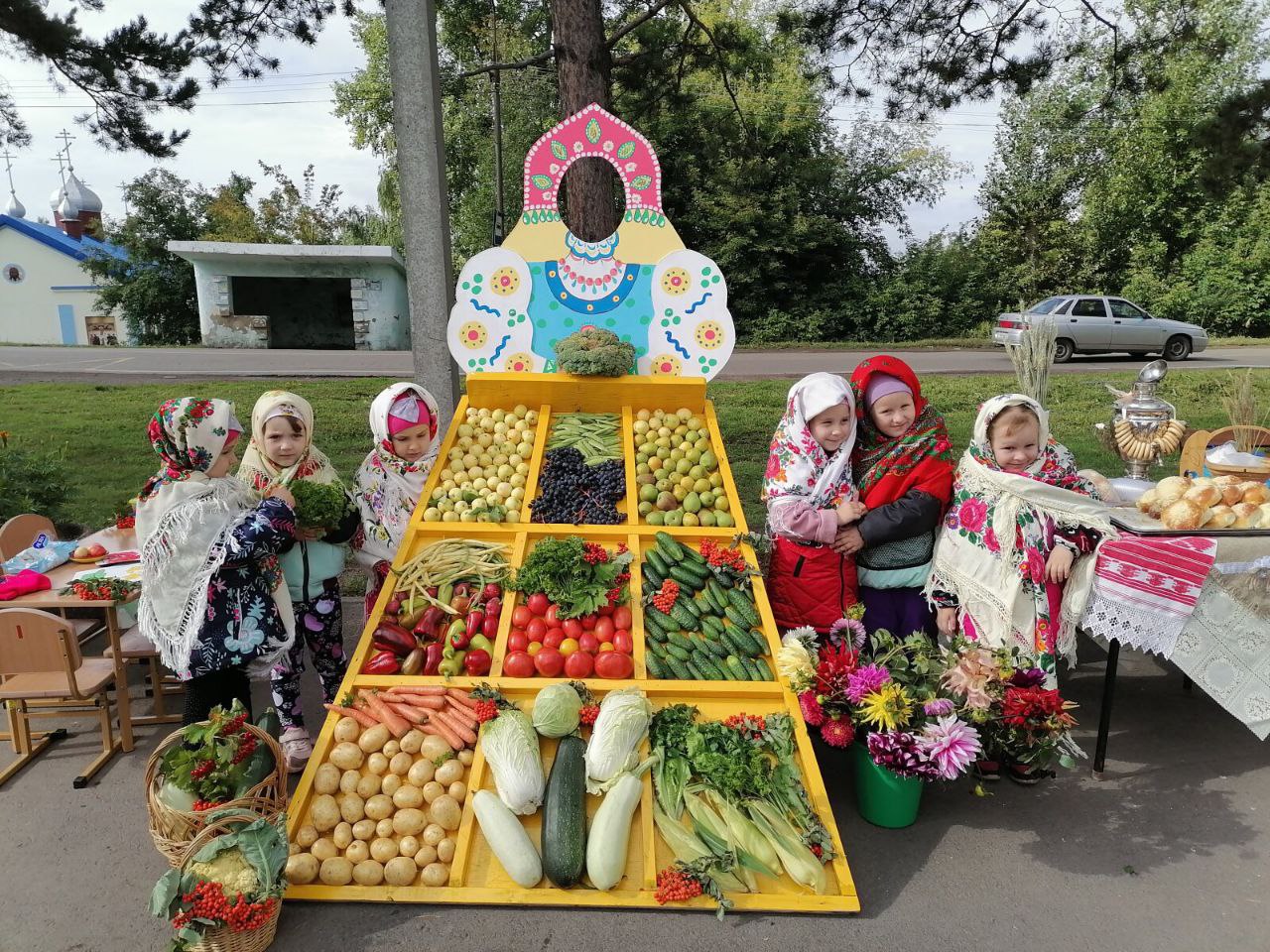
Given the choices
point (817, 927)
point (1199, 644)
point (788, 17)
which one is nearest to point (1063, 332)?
point (788, 17)

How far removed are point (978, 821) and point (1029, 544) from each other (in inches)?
50.2

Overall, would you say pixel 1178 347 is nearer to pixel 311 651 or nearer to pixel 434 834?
pixel 311 651

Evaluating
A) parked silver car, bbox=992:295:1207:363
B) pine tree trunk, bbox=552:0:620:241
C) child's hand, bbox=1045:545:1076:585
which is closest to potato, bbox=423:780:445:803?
child's hand, bbox=1045:545:1076:585

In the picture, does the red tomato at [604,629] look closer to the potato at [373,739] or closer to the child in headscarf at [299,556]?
the potato at [373,739]

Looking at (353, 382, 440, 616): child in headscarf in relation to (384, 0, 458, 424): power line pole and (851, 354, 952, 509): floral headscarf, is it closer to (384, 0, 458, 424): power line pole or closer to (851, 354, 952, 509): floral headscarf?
(384, 0, 458, 424): power line pole

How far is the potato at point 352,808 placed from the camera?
2.92 m

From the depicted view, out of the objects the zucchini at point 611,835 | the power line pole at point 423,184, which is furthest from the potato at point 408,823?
the power line pole at point 423,184

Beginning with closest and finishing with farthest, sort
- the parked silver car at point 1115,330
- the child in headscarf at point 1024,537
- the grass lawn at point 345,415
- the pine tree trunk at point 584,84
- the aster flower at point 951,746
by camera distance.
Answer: the aster flower at point 951,746
the child in headscarf at point 1024,537
the pine tree trunk at point 584,84
the grass lawn at point 345,415
the parked silver car at point 1115,330

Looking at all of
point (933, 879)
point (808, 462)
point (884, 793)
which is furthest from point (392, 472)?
point (933, 879)

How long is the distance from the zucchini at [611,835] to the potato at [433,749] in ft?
2.20

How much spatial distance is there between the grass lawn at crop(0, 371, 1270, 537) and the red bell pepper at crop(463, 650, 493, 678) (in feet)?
14.8

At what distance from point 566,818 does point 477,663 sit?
0.90 m

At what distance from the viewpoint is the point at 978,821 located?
3.43m

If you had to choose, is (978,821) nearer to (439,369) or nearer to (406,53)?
(439,369)
